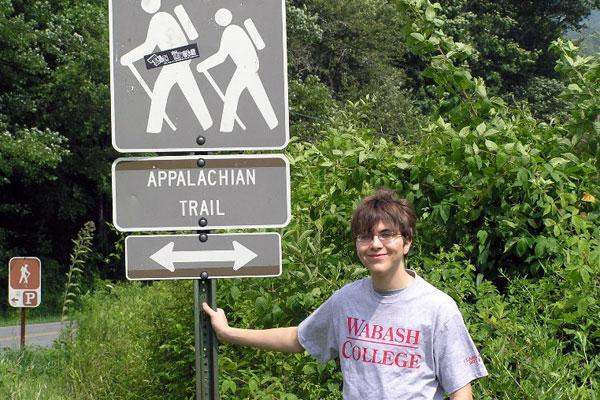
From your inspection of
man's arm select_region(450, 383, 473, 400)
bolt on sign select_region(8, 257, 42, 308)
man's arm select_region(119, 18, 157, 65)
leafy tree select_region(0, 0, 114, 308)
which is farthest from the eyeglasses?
leafy tree select_region(0, 0, 114, 308)

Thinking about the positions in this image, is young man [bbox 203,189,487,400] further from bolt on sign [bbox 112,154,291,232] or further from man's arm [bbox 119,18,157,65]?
man's arm [bbox 119,18,157,65]

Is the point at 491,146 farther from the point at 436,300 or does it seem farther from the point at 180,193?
the point at 436,300

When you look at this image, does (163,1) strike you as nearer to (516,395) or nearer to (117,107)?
(117,107)

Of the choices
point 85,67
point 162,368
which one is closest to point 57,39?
point 85,67

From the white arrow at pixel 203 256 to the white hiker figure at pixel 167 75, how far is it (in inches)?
18.9

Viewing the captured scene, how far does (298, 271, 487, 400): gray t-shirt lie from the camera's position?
11.5 feet

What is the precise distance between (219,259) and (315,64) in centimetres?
3331

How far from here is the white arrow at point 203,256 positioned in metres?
4.26

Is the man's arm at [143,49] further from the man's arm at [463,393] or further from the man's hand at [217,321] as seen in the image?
the man's arm at [463,393]

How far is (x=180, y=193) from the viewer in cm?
427

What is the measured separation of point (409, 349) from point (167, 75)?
153 cm

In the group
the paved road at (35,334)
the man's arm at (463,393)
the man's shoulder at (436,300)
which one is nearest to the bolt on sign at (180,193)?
the man's shoulder at (436,300)

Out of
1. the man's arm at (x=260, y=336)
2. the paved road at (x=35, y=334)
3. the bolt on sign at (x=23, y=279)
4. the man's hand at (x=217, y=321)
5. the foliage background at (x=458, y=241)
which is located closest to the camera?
the man's arm at (x=260, y=336)

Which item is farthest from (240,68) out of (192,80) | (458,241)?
(458,241)
